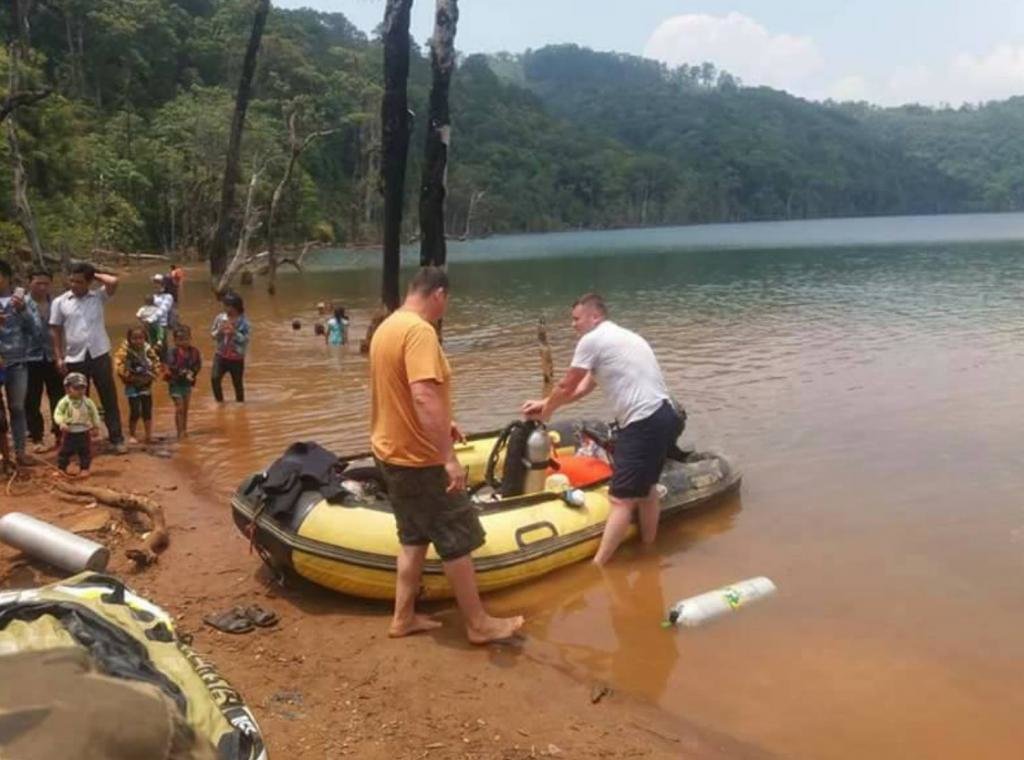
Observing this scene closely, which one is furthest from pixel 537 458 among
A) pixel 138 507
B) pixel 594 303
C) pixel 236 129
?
pixel 236 129

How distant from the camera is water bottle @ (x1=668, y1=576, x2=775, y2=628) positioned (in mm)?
5383

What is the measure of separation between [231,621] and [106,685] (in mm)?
2627

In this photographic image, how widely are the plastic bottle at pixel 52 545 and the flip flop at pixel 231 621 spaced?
Result: 2.42 feet

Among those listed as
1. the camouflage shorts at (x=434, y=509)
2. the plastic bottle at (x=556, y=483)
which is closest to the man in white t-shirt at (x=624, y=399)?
the plastic bottle at (x=556, y=483)

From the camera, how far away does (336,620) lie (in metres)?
5.28

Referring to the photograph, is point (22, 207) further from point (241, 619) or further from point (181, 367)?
point (241, 619)

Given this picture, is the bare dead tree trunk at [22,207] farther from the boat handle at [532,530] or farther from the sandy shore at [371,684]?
the boat handle at [532,530]

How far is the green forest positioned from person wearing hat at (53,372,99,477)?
1563 cm

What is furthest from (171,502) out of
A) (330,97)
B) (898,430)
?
(330,97)

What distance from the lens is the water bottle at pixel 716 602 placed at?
17.7 ft

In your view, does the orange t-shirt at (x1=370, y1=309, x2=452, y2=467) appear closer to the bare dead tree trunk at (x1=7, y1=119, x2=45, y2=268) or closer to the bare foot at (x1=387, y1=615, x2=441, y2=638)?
the bare foot at (x1=387, y1=615, x2=441, y2=638)

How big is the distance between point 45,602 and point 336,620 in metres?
2.32

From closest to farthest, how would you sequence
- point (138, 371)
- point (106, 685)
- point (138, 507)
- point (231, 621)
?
point (106, 685) → point (231, 621) → point (138, 507) → point (138, 371)

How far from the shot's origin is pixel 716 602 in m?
5.51
